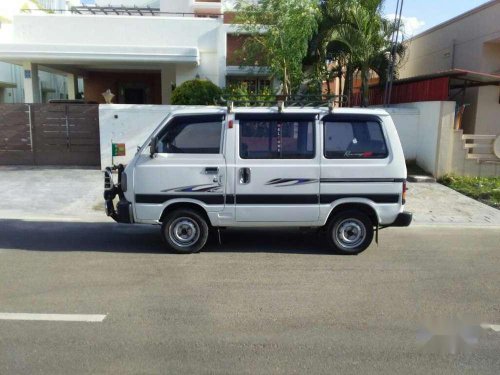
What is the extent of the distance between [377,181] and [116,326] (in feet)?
12.9

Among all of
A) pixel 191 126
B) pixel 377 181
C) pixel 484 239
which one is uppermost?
pixel 191 126

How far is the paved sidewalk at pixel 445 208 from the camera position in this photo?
902 cm

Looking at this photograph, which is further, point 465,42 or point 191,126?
point 465,42

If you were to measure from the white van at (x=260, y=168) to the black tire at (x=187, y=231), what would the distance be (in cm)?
1

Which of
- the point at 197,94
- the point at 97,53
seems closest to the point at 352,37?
the point at 197,94

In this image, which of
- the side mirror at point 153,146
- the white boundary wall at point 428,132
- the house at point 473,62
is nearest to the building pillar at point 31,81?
the white boundary wall at point 428,132

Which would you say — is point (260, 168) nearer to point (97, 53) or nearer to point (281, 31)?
point (281, 31)

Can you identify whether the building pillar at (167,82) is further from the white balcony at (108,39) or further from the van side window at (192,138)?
the van side window at (192,138)

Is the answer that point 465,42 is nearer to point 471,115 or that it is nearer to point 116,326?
point 471,115

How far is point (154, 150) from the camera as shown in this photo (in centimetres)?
630

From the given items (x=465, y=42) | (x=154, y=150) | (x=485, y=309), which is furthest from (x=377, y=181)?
(x=465, y=42)

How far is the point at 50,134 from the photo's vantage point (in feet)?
44.3

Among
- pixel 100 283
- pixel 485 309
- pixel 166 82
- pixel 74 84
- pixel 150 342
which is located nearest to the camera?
pixel 150 342

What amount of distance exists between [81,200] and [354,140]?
627cm
